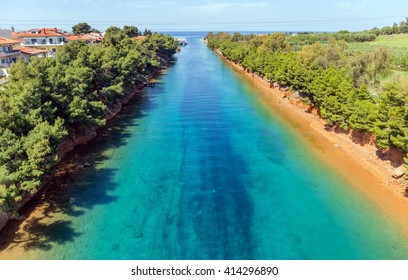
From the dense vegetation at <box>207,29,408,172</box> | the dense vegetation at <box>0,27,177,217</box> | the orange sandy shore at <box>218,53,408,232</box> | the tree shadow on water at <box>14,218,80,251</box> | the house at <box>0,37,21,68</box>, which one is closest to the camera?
the tree shadow on water at <box>14,218,80,251</box>

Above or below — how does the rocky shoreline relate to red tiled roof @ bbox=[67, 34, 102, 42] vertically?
below

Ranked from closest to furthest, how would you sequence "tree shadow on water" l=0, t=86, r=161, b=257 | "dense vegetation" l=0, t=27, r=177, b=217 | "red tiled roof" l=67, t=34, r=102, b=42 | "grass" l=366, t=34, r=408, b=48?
"tree shadow on water" l=0, t=86, r=161, b=257
"dense vegetation" l=0, t=27, r=177, b=217
"red tiled roof" l=67, t=34, r=102, b=42
"grass" l=366, t=34, r=408, b=48

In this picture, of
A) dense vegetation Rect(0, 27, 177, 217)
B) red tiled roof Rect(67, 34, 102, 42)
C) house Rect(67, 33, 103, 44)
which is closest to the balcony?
dense vegetation Rect(0, 27, 177, 217)

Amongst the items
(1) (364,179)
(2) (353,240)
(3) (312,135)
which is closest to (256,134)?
(3) (312,135)

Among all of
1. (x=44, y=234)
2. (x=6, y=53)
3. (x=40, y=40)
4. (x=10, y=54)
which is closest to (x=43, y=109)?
(x=44, y=234)

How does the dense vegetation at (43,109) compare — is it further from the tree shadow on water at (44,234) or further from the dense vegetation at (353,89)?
the dense vegetation at (353,89)

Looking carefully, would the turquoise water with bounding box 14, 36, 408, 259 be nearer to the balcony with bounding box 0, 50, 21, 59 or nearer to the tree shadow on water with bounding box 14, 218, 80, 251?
the tree shadow on water with bounding box 14, 218, 80, 251

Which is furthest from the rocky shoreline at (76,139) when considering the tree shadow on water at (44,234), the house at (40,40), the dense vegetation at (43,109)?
the house at (40,40)
